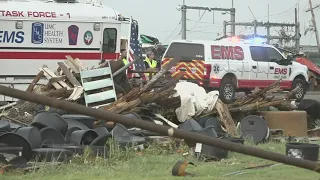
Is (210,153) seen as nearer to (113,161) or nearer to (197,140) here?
(113,161)

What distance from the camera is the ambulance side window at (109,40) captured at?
1798 centimetres

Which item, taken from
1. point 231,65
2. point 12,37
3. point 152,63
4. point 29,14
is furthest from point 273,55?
point 12,37

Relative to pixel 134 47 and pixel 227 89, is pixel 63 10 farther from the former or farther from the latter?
pixel 227 89

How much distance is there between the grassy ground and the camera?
727 cm

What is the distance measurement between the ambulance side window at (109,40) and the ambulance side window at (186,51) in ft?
12.4

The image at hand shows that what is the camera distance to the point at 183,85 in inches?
534

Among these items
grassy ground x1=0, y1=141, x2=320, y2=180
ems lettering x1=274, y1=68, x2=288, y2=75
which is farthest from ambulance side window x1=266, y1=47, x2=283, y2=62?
grassy ground x1=0, y1=141, x2=320, y2=180

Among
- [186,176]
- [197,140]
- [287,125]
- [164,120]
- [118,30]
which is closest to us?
[197,140]

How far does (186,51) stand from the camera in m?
A: 21.3

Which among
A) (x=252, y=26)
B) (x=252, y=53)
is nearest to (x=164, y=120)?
(x=252, y=53)

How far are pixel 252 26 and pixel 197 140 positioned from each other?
65434 mm

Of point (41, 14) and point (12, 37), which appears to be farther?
point (41, 14)

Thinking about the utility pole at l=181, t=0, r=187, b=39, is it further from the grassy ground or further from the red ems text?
the grassy ground

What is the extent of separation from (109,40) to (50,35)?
1946 mm
